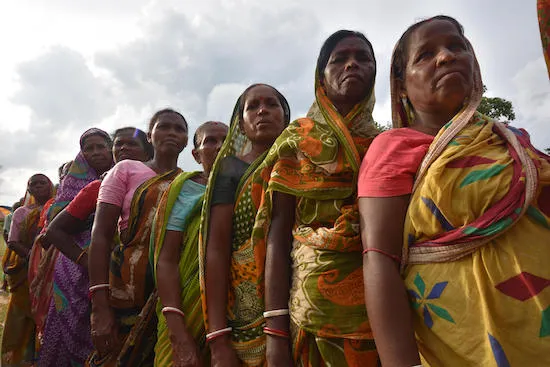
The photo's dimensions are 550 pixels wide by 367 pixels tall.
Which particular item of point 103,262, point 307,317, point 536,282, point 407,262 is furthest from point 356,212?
point 103,262

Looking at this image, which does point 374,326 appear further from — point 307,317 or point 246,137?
point 246,137

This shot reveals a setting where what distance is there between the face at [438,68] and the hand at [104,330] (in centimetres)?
239

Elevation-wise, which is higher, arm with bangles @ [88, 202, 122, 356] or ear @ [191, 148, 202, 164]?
ear @ [191, 148, 202, 164]

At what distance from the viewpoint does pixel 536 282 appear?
1168 millimetres

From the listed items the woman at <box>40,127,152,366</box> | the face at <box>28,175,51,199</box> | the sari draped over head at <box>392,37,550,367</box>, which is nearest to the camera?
the sari draped over head at <box>392,37,550,367</box>

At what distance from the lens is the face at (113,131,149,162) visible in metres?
3.85

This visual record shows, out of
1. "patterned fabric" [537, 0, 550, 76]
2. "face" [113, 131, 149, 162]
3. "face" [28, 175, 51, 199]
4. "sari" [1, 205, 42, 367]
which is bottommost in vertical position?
"sari" [1, 205, 42, 367]

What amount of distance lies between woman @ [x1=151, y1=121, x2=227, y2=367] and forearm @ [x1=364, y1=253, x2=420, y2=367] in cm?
129

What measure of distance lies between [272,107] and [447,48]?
A: 116 centimetres

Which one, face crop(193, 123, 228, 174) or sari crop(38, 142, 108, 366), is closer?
face crop(193, 123, 228, 174)

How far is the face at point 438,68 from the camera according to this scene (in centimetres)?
147

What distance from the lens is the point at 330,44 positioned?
6.82 ft

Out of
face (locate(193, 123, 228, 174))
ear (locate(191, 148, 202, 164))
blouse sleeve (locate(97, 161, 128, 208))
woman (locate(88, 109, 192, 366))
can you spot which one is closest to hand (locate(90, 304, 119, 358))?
woman (locate(88, 109, 192, 366))

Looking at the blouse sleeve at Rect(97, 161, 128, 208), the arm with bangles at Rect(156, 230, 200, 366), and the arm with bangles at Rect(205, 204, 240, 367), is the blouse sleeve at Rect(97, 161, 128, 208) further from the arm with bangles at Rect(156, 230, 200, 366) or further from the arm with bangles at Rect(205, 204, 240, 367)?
the arm with bangles at Rect(205, 204, 240, 367)
